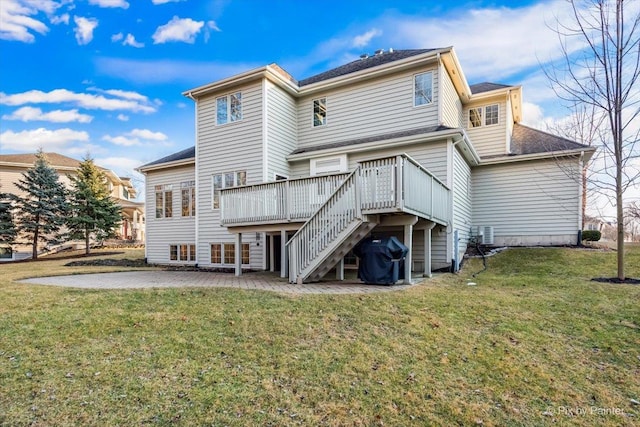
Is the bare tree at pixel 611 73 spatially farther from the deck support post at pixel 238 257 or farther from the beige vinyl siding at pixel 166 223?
the beige vinyl siding at pixel 166 223

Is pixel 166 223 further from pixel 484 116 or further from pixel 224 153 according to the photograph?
pixel 484 116

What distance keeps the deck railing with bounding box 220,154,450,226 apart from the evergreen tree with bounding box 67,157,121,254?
14.9 m

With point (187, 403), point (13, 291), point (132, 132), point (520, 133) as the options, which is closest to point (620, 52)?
point (520, 133)

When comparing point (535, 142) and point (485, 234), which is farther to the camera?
point (535, 142)

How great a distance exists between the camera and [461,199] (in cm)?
1158

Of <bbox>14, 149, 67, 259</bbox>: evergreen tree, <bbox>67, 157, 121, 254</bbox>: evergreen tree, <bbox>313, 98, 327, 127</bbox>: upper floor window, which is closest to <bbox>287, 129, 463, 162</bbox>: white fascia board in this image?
<bbox>313, 98, 327, 127</bbox>: upper floor window

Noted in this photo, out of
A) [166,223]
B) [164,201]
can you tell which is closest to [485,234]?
[166,223]

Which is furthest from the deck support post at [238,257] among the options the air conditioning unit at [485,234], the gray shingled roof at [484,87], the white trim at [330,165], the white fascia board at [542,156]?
the gray shingled roof at [484,87]

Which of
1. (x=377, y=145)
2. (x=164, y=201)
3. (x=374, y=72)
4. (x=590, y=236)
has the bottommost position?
(x=590, y=236)

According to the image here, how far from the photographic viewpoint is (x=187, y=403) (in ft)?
10.4

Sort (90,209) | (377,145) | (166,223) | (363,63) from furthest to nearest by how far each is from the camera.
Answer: (90,209) < (166,223) < (363,63) < (377,145)

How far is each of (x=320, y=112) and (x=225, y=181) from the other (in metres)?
4.55

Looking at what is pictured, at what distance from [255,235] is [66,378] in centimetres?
848

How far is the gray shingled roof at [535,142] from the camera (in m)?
12.4
